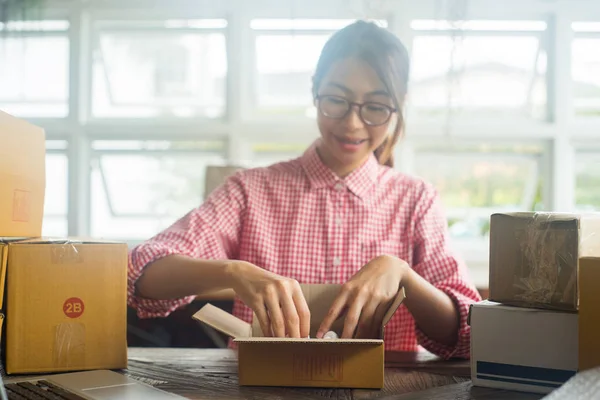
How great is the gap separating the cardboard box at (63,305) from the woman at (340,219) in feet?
0.78

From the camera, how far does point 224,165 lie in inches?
108

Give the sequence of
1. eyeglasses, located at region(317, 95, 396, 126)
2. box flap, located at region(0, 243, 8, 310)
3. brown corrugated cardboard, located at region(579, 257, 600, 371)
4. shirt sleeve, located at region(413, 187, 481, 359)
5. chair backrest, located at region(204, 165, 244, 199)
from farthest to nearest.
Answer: chair backrest, located at region(204, 165, 244, 199)
eyeglasses, located at region(317, 95, 396, 126)
shirt sleeve, located at region(413, 187, 481, 359)
box flap, located at region(0, 243, 8, 310)
brown corrugated cardboard, located at region(579, 257, 600, 371)

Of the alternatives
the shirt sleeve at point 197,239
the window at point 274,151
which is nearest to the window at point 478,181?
the window at point 274,151

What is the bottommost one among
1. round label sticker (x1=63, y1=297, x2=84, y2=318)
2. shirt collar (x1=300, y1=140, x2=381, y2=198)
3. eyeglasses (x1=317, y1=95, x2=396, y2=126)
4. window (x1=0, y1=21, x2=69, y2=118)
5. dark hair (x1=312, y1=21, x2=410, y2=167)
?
round label sticker (x1=63, y1=297, x2=84, y2=318)

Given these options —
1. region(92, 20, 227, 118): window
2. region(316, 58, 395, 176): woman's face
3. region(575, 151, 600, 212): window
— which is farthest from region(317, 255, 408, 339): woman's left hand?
region(575, 151, 600, 212): window

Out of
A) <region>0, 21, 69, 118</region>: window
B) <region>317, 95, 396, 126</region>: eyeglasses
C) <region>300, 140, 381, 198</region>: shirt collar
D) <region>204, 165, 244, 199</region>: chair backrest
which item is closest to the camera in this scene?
<region>317, 95, 396, 126</region>: eyeglasses

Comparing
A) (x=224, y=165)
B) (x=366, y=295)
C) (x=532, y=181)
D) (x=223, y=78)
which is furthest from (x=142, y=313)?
(x=532, y=181)

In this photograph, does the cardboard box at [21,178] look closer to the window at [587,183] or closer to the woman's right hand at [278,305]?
the woman's right hand at [278,305]

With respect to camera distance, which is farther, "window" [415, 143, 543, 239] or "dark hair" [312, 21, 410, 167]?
"window" [415, 143, 543, 239]

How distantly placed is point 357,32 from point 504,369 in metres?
0.90

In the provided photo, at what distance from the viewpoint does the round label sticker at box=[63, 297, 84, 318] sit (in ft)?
3.47

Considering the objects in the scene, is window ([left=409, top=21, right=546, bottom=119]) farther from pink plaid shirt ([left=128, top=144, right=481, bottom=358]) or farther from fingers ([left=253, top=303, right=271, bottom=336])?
fingers ([left=253, top=303, right=271, bottom=336])

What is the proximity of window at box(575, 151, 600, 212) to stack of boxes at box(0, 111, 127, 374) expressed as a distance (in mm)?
2704

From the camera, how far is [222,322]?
1.10 metres
